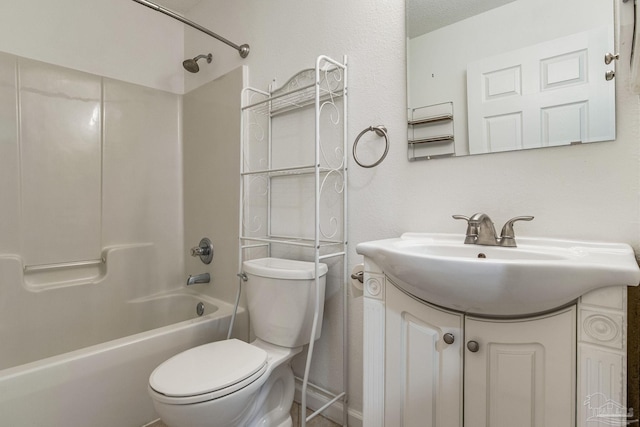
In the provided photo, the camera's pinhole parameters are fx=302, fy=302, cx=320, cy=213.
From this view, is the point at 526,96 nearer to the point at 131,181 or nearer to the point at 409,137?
the point at 409,137

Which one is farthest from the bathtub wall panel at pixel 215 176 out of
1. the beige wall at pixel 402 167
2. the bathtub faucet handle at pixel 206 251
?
the beige wall at pixel 402 167

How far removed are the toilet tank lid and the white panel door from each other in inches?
30.1

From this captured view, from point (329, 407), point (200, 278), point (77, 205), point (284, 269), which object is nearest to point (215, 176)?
point (200, 278)

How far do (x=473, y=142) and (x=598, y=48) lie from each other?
0.38 m

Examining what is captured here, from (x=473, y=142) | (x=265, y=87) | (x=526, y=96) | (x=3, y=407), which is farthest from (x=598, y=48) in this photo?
(x=3, y=407)

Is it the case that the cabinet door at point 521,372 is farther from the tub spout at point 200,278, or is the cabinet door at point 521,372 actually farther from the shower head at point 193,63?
the shower head at point 193,63

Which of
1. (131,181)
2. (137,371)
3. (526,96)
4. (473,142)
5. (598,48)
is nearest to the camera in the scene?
(598,48)

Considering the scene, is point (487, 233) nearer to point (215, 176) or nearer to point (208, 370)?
point (208, 370)

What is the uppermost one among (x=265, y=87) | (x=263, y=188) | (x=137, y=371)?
(x=265, y=87)

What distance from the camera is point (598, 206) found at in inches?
33.3

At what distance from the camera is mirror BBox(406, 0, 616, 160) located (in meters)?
0.85

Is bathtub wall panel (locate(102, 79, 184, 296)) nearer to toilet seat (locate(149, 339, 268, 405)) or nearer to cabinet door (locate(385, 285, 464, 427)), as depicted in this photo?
toilet seat (locate(149, 339, 268, 405))

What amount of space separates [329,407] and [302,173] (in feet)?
3.72

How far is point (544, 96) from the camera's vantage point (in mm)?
917
